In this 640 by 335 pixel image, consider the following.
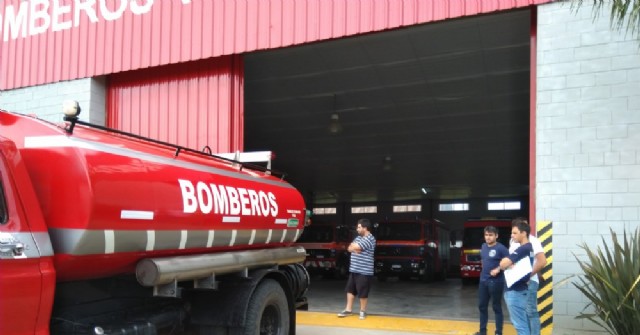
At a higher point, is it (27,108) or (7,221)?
(27,108)

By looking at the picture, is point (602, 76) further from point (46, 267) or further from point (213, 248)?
point (46, 267)

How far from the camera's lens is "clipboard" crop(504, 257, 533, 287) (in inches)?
259

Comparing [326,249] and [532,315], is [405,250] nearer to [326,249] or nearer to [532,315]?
[326,249]

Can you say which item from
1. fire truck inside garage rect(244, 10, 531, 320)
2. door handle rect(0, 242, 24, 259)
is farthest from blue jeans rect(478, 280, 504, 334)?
door handle rect(0, 242, 24, 259)

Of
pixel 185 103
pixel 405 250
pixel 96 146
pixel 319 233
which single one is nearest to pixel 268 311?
pixel 96 146

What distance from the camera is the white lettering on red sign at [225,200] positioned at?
5.05 meters

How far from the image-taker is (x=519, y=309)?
6594 mm

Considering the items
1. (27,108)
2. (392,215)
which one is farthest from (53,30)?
(392,215)

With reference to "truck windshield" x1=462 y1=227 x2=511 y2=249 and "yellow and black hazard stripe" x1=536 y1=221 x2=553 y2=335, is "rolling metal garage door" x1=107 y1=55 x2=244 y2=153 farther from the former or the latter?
"truck windshield" x1=462 y1=227 x2=511 y2=249

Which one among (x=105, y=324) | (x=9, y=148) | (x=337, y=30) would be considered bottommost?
(x=105, y=324)

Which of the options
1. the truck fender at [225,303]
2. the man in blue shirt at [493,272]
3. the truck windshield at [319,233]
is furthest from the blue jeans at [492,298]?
the truck windshield at [319,233]

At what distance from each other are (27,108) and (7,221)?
960cm

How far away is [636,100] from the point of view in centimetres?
779

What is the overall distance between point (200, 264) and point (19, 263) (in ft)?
6.07
